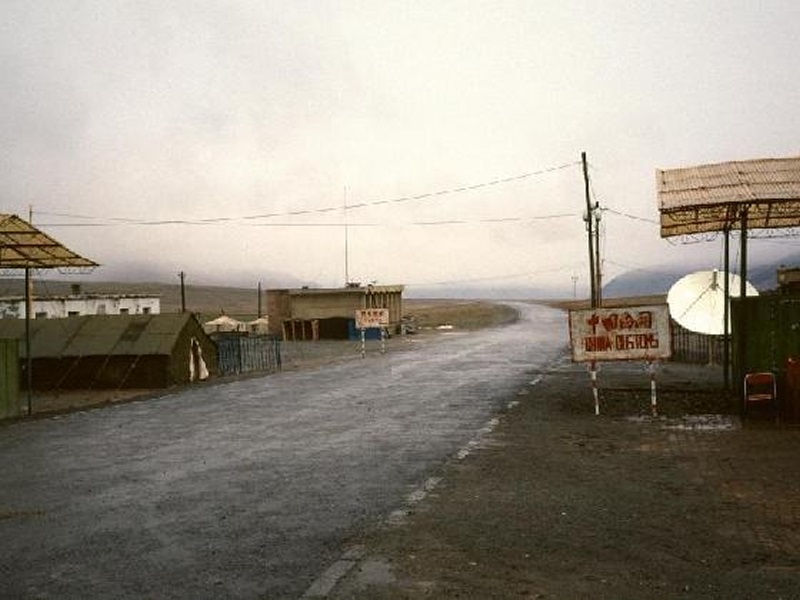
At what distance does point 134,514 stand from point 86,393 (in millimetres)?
16879

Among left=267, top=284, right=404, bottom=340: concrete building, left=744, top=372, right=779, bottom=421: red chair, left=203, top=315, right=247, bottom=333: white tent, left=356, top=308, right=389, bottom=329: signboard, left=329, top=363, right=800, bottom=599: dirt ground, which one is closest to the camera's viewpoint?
left=329, top=363, right=800, bottom=599: dirt ground

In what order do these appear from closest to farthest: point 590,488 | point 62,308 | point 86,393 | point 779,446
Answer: point 590,488
point 779,446
point 86,393
point 62,308

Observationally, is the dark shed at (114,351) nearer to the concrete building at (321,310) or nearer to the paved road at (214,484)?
the paved road at (214,484)

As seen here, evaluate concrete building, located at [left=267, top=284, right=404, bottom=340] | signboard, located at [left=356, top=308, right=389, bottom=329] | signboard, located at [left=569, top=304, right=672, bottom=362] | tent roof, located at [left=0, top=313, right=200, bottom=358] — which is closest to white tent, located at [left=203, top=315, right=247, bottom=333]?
concrete building, located at [left=267, top=284, right=404, bottom=340]

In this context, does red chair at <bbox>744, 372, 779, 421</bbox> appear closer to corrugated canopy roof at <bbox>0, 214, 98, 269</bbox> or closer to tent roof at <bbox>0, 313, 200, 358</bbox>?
corrugated canopy roof at <bbox>0, 214, 98, 269</bbox>

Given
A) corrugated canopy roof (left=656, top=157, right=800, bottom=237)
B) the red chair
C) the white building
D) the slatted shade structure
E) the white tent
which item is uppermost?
corrugated canopy roof (left=656, top=157, right=800, bottom=237)

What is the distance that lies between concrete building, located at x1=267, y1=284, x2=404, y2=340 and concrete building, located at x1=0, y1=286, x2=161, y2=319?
1061cm

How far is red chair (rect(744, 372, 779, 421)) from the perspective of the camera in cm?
1428

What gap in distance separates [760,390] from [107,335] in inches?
805

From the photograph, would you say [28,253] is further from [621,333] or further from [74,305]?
[74,305]

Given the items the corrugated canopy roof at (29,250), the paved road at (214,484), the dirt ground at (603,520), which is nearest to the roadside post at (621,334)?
the dirt ground at (603,520)

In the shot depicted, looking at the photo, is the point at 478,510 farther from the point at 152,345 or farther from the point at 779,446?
the point at 152,345

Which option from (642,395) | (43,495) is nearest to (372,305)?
(642,395)

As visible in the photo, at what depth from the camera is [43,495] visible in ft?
32.3
